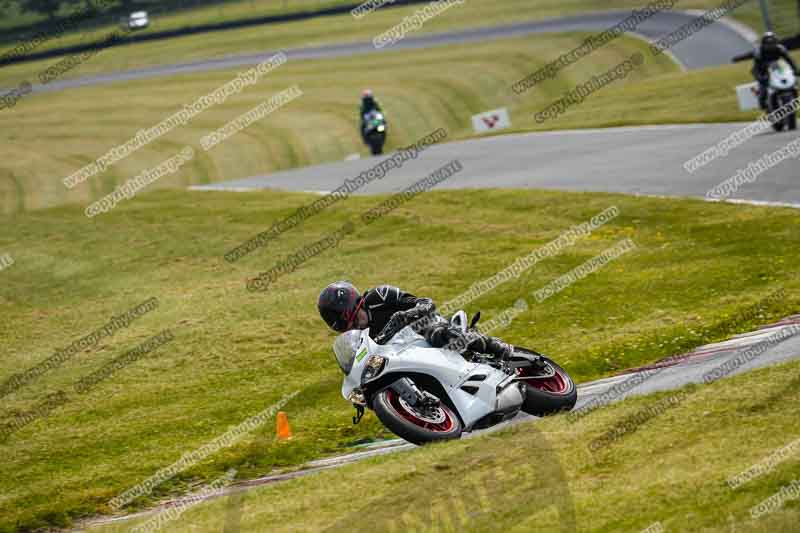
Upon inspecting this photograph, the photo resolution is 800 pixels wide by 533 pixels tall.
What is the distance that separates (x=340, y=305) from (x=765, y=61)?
20.3 meters

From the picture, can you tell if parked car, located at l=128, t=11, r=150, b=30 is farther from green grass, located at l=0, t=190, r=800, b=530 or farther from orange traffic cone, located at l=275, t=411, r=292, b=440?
orange traffic cone, located at l=275, t=411, r=292, b=440

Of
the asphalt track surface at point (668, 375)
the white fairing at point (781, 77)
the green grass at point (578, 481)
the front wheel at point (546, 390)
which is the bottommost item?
the white fairing at point (781, 77)

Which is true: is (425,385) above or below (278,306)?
above

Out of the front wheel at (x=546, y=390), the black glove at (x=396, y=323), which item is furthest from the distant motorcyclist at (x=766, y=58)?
the black glove at (x=396, y=323)

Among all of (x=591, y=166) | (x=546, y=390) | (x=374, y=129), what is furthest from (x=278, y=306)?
(x=374, y=129)

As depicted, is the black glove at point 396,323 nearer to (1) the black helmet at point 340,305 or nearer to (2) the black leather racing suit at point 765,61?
(1) the black helmet at point 340,305

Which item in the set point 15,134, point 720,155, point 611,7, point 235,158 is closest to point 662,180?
point 720,155

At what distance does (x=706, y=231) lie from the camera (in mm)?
19625

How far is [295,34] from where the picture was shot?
72.2 metres

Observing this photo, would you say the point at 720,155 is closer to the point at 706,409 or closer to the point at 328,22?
the point at 706,409

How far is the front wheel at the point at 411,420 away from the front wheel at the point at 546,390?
1.04m

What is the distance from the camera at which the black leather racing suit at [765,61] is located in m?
26.6

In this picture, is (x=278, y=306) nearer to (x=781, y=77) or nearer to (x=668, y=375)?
(x=668, y=375)

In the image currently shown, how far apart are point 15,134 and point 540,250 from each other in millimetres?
40607
